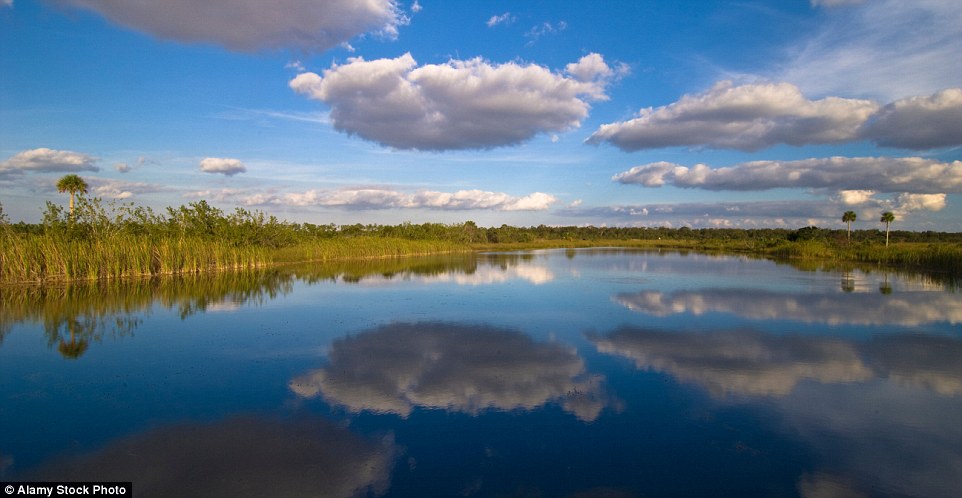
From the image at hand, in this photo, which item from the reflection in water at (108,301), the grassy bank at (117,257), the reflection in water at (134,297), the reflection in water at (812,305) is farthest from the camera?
the grassy bank at (117,257)

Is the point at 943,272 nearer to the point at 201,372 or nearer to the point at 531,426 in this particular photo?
the point at 531,426

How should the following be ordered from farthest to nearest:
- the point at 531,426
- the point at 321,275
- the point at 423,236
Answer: the point at 423,236
the point at 321,275
the point at 531,426

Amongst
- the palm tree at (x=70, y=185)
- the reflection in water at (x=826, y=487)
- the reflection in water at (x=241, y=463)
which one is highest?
the palm tree at (x=70, y=185)

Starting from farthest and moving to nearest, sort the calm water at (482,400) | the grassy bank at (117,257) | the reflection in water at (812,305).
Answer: the grassy bank at (117,257) < the reflection in water at (812,305) < the calm water at (482,400)

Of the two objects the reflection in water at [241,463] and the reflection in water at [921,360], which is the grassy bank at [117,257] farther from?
the reflection in water at [921,360]

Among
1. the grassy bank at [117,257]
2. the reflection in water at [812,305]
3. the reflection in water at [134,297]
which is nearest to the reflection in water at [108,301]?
the reflection in water at [134,297]

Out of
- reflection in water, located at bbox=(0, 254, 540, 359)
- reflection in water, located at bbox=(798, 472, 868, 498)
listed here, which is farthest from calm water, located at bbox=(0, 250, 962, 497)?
reflection in water, located at bbox=(0, 254, 540, 359)

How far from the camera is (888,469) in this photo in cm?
480

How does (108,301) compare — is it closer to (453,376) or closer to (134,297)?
(134,297)

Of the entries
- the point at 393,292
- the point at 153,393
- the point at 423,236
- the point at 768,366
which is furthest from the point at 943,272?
the point at 423,236

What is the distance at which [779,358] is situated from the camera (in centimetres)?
875

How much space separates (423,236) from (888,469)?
158 feet

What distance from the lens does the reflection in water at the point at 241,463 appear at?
4.42 meters

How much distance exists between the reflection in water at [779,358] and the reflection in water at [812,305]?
7.41ft
